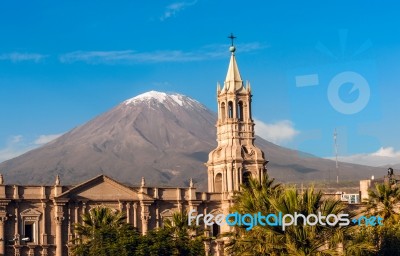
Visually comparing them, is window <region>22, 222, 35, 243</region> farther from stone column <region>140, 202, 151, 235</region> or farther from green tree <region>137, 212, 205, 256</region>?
green tree <region>137, 212, 205, 256</region>

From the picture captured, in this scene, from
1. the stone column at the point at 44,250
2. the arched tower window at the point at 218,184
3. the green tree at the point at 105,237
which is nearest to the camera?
the green tree at the point at 105,237

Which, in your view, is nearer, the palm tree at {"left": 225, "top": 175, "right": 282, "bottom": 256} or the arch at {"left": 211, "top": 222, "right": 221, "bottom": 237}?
the palm tree at {"left": 225, "top": 175, "right": 282, "bottom": 256}

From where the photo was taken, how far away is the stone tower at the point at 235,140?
316 ft

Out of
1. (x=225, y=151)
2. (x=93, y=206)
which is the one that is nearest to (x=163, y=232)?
(x=93, y=206)

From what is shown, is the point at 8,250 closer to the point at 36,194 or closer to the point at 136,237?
the point at 36,194

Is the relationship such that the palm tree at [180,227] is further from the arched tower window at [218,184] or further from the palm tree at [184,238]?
the arched tower window at [218,184]

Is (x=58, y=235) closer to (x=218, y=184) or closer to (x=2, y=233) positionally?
(x=2, y=233)

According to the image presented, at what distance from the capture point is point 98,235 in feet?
236

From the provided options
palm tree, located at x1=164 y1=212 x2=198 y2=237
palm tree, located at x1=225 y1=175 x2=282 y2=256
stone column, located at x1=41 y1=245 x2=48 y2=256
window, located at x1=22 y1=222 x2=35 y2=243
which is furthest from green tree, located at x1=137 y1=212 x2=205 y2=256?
window, located at x1=22 y1=222 x2=35 y2=243

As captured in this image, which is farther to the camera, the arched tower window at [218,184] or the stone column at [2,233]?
the arched tower window at [218,184]

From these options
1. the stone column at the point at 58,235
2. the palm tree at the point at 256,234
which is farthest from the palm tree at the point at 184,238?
the stone column at the point at 58,235

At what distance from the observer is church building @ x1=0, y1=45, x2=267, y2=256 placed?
283ft

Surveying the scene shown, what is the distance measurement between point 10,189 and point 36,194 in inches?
103

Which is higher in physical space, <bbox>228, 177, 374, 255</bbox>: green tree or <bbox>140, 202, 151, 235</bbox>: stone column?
<bbox>140, 202, 151, 235</bbox>: stone column
